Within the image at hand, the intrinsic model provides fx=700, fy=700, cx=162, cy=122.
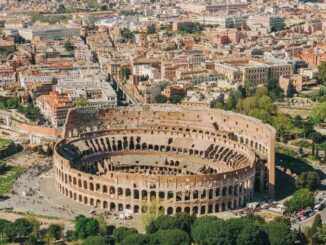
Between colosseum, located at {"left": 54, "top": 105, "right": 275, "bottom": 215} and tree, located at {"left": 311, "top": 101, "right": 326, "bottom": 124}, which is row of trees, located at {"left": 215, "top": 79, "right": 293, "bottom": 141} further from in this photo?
colosseum, located at {"left": 54, "top": 105, "right": 275, "bottom": 215}

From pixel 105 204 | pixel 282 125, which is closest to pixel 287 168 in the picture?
pixel 282 125

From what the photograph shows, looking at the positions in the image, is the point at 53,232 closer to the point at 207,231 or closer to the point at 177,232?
the point at 177,232

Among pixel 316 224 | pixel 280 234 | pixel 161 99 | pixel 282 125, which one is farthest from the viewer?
pixel 161 99

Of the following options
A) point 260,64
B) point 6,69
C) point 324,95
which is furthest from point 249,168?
point 6,69

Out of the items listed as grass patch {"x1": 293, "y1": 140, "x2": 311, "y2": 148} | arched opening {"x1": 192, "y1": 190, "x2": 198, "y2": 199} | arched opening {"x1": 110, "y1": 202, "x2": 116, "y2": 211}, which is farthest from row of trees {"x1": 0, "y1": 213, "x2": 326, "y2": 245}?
grass patch {"x1": 293, "y1": 140, "x2": 311, "y2": 148}

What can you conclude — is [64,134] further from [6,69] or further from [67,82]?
[6,69]

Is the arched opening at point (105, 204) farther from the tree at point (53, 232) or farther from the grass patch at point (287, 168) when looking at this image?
the grass patch at point (287, 168)
